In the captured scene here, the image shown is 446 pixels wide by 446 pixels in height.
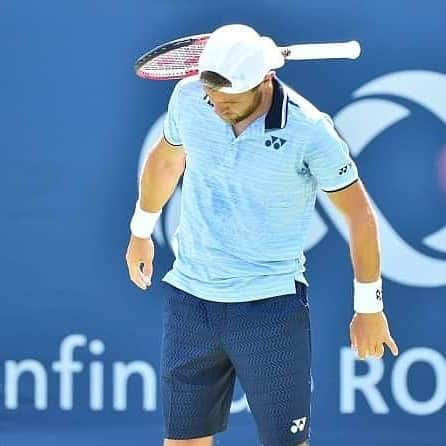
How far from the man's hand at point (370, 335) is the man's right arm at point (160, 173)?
641mm

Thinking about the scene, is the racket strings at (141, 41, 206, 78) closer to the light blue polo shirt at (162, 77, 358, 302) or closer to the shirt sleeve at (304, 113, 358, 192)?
the light blue polo shirt at (162, 77, 358, 302)

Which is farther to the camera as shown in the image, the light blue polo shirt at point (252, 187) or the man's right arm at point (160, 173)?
the man's right arm at point (160, 173)

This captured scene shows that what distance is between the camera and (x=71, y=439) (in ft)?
14.1

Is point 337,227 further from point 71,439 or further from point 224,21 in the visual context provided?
point 71,439

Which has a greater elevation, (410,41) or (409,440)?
(410,41)

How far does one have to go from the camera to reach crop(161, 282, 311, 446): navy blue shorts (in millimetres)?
3291

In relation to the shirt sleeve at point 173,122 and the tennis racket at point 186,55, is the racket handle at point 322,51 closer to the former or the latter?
the tennis racket at point 186,55

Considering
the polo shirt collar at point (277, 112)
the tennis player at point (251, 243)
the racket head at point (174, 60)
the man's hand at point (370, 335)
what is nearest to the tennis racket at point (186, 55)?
the racket head at point (174, 60)

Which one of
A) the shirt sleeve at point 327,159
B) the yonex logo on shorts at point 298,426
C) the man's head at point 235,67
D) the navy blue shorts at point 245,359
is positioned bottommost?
the yonex logo on shorts at point 298,426

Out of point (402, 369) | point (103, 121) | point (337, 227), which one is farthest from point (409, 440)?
point (103, 121)

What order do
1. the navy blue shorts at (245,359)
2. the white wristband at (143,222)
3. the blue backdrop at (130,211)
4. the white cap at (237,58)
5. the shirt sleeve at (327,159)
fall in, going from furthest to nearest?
the blue backdrop at (130,211) → the white wristband at (143,222) → the navy blue shorts at (245,359) → the shirt sleeve at (327,159) → the white cap at (237,58)

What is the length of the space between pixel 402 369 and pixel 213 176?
1249 millimetres

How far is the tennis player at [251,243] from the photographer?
3.17 meters

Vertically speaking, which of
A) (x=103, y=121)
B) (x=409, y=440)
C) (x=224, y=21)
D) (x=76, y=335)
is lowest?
(x=409, y=440)
